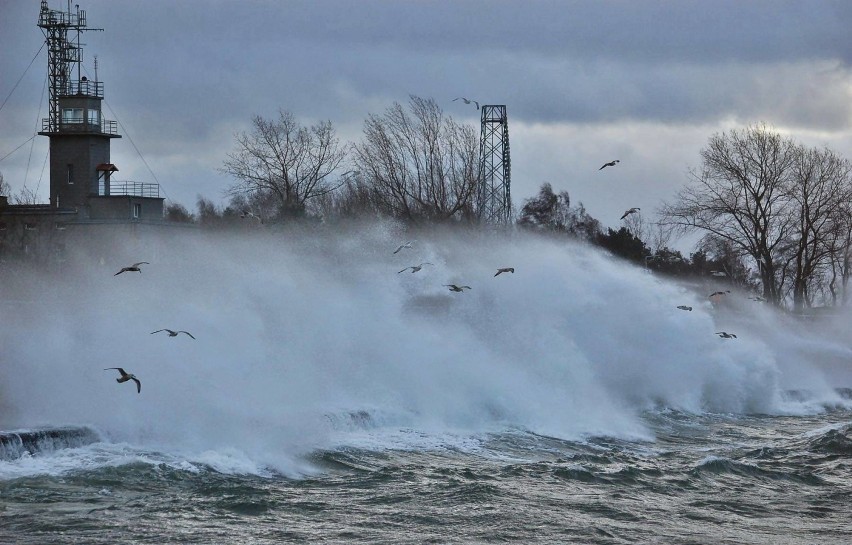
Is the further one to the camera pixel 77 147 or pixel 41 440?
pixel 77 147

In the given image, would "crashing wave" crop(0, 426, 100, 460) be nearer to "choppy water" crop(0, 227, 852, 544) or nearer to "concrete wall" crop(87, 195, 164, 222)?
"choppy water" crop(0, 227, 852, 544)

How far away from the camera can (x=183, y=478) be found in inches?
861

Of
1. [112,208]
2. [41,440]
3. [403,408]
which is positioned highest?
[112,208]

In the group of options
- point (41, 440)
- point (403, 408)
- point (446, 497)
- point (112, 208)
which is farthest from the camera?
point (112, 208)

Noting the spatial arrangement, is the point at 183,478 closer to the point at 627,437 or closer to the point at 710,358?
the point at 627,437

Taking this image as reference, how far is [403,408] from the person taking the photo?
3192cm

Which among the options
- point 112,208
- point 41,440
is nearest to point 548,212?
point 112,208

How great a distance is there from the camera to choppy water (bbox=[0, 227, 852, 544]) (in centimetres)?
1988

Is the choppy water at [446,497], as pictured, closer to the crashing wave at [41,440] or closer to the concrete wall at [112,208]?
the crashing wave at [41,440]

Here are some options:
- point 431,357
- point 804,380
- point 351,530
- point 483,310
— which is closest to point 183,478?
point 351,530

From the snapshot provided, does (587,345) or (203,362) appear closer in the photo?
(203,362)

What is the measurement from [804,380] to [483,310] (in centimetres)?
1501

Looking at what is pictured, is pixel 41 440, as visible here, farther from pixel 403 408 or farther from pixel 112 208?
pixel 112 208

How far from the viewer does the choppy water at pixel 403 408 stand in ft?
65.2
